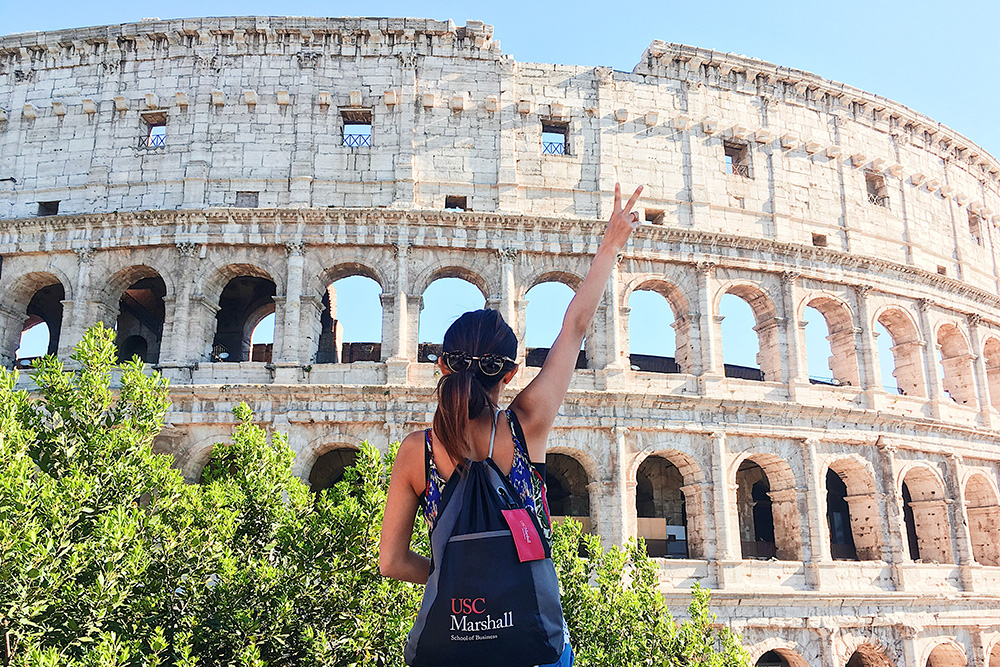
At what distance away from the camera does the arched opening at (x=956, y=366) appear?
72.9 ft

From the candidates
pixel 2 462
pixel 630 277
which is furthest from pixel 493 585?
Result: pixel 630 277

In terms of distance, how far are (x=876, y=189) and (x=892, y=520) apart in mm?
9433

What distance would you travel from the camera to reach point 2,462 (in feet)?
29.1

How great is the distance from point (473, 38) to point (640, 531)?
1296cm

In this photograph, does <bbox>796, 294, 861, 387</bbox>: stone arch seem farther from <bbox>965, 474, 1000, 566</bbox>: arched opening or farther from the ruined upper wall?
<bbox>965, 474, 1000, 566</bbox>: arched opening

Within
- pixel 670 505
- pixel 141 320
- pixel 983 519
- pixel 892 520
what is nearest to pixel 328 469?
pixel 141 320

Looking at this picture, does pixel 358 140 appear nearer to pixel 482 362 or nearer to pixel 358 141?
pixel 358 141

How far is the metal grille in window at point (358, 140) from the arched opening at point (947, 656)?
60.0 feet

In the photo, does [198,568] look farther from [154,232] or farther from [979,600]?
[979,600]

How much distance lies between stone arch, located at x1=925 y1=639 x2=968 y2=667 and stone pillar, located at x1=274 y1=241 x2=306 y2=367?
16.2 meters

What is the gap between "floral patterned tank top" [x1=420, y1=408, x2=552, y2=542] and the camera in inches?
94.7

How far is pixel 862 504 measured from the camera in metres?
19.3

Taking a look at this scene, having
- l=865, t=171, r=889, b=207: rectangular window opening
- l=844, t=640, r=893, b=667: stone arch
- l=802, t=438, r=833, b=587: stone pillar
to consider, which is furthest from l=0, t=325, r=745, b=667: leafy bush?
l=865, t=171, r=889, b=207: rectangular window opening

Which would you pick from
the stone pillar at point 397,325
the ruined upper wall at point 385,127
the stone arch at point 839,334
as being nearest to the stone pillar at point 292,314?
the ruined upper wall at point 385,127
